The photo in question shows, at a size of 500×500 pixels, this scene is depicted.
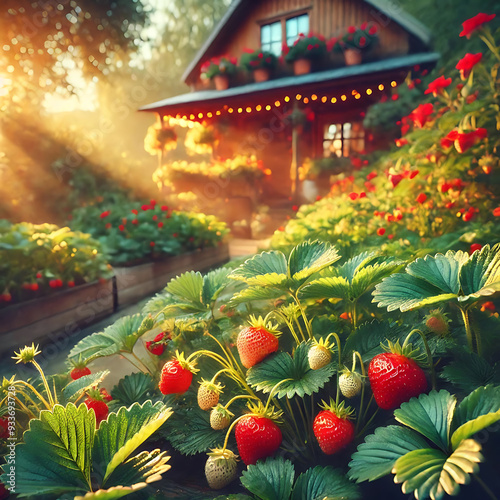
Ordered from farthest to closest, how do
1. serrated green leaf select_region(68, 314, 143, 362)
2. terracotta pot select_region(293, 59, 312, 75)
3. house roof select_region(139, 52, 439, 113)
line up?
terracotta pot select_region(293, 59, 312, 75) → house roof select_region(139, 52, 439, 113) → serrated green leaf select_region(68, 314, 143, 362)

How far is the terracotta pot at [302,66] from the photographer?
27.9 feet

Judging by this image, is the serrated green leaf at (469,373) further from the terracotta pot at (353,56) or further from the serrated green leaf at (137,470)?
the terracotta pot at (353,56)

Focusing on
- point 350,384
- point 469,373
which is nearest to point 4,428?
point 350,384

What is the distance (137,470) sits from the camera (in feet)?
2.62

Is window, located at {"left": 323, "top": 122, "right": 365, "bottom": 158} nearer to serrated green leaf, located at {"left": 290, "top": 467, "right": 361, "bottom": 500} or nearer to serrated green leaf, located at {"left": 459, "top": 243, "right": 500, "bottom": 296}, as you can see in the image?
serrated green leaf, located at {"left": 459, "top": 243, "right": 500, "bottom": 296}

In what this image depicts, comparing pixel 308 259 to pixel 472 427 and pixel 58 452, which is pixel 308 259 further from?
pixel 58 452

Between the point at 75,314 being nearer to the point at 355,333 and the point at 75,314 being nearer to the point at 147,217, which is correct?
the point at 147,217

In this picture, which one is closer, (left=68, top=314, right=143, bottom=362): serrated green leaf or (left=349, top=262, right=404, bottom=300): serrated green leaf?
(left=349, top=262, right=404, bottom=300): serrated green leaf

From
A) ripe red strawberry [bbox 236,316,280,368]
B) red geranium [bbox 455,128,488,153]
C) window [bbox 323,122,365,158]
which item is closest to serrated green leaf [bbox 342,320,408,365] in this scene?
ripe red strawberry [bbox 236,316,280,368]

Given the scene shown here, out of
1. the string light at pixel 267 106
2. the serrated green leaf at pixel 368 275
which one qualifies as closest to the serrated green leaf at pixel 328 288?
the serrated green leaf at pixel 368 275

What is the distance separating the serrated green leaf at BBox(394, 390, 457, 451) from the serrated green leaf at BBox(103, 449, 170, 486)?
0.47 m

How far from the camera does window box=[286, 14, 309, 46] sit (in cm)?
897

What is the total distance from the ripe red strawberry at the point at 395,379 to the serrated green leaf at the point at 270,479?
255 mm

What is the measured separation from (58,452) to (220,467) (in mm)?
350
